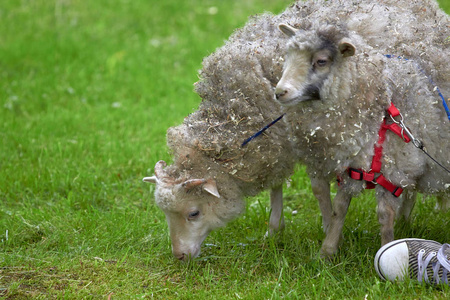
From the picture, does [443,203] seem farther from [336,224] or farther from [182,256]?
[182,256]

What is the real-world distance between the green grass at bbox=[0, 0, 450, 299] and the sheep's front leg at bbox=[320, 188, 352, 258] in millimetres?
99

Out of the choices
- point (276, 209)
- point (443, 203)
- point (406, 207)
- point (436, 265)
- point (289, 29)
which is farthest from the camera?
point (276, 209)

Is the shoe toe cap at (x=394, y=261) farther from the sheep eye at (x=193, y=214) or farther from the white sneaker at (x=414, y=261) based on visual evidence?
the sheep eye at (x=193, y=214)

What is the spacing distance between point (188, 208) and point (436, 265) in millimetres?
1704

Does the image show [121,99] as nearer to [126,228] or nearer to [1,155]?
[1,155]

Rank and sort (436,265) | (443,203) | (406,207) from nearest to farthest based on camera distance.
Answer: (436,265), (443,203), (406,207)

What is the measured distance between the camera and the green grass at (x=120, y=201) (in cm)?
428

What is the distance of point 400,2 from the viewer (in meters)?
4.49

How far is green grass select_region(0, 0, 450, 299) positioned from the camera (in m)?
4.28

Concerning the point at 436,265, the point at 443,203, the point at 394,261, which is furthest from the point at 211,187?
the point at 443,203

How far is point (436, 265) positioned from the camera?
392 centimetres

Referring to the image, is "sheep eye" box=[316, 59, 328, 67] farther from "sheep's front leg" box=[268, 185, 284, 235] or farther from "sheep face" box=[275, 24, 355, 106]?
"sheep's front leg" box=[268, 185, 284, 235]

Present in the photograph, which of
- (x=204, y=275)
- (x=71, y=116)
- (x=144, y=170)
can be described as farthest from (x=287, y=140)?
(x=71, y=116)

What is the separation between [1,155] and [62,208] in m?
1.36
